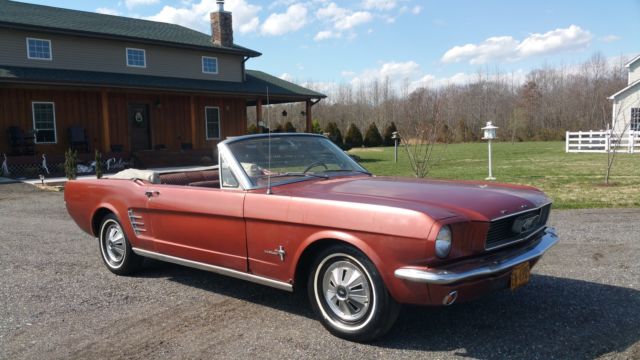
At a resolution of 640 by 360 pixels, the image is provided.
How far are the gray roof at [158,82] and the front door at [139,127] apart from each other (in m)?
1.46

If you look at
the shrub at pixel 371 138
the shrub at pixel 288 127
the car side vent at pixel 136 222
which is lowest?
the car side vent at pixel 136 222

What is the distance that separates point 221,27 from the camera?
2509cm

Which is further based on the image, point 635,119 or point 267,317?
point 635,119

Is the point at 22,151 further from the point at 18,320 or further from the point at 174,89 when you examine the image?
the point at 18,320

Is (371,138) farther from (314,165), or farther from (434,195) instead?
(434,195)

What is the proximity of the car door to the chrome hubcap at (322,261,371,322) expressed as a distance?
2.74 feet

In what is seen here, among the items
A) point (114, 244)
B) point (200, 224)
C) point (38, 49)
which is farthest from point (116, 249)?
point (38, 49)

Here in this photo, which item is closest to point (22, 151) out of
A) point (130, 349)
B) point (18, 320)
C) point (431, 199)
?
point (18, 320)

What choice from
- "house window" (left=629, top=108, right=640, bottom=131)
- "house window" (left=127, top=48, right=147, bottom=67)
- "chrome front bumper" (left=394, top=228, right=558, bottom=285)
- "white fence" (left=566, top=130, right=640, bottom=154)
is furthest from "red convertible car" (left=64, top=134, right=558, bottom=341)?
"house window" (left=629, top=108, right=640, bottom=131)

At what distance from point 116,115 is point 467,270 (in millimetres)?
20633

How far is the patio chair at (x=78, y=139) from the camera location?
63.1 feet

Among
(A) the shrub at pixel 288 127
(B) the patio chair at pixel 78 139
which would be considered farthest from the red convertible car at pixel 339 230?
(A) the shrub at pixel 288 127

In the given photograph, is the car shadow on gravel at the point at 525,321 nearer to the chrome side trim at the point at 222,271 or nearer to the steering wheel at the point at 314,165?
the chrome side trim at the point at 222,271

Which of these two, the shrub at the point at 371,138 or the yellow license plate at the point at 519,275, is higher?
the shrub at the point at 371,138
